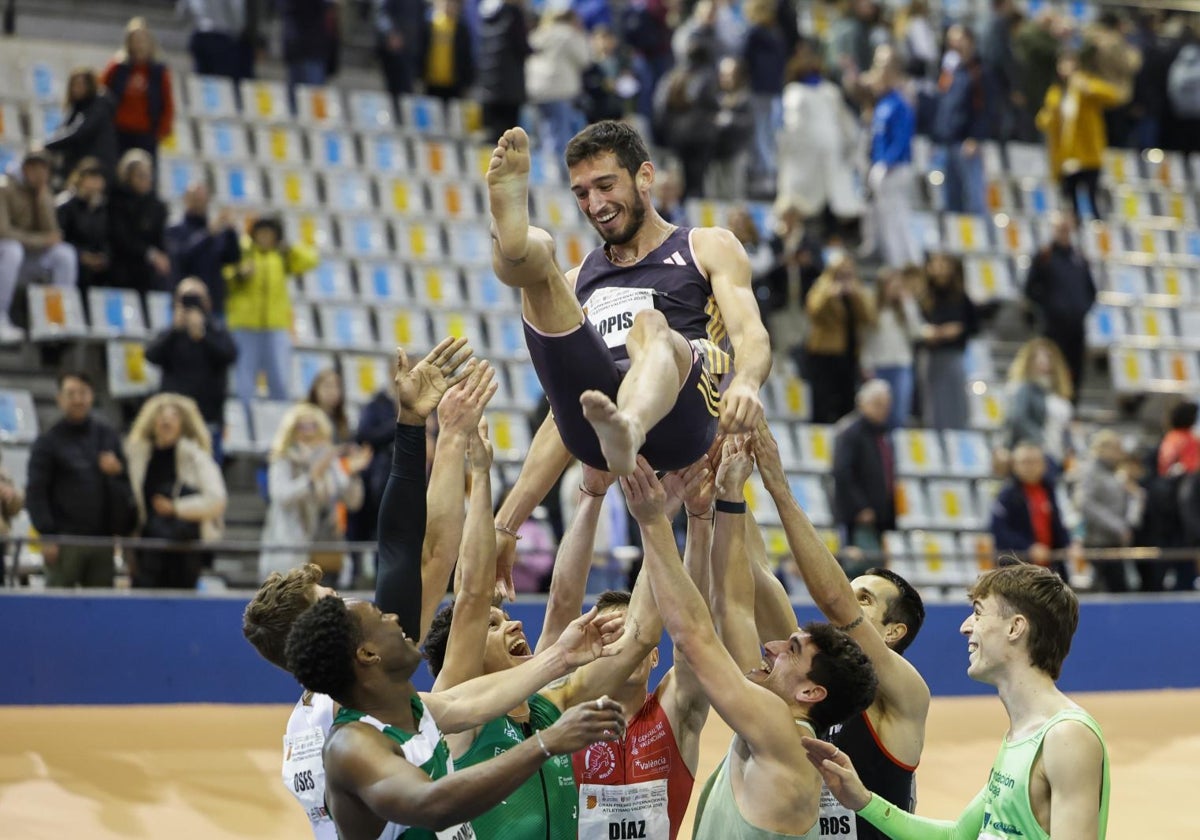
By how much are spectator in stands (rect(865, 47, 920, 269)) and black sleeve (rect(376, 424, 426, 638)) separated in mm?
11058

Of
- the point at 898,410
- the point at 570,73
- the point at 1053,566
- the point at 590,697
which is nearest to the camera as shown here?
the point at 590,697

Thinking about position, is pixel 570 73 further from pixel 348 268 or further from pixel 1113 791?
pixel 1113 791

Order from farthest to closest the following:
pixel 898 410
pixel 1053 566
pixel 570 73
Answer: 1. pixel 570 73
2. pixel 898 410
3. pixel 1053 566

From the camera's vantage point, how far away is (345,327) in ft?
46.7

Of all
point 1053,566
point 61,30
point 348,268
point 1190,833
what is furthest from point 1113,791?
point 61,30

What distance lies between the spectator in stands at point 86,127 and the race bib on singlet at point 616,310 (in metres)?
7.93

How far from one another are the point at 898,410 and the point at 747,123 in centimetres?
325

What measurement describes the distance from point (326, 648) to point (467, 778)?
0.54m

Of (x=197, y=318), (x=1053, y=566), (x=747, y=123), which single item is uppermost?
(x=747, y=123)

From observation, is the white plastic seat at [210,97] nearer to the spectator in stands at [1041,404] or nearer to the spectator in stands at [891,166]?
the spectator in stands at [891,166]

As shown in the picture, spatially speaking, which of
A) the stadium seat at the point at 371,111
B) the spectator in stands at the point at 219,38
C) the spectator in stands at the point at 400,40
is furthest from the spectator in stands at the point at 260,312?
the spectator in stands at the point at 400,40

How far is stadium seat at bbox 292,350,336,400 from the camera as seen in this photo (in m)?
13.4

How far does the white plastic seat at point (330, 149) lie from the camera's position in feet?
51.2

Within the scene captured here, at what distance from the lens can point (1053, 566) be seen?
12.8 m
